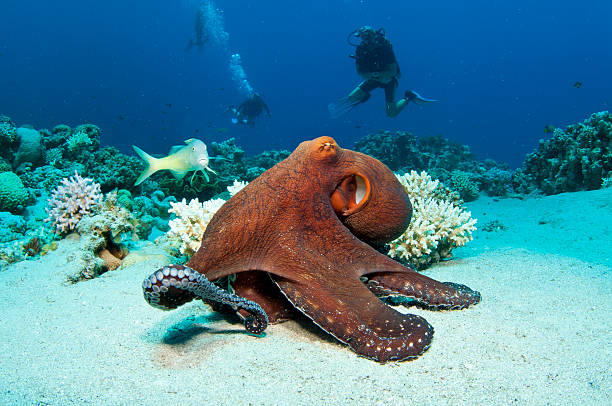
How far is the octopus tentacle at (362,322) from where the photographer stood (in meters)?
1.91

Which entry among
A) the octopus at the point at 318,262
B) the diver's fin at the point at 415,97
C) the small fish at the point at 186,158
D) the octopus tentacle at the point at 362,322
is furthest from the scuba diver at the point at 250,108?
the octopus tentacle at the point at 362,322

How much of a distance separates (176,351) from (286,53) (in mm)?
144564

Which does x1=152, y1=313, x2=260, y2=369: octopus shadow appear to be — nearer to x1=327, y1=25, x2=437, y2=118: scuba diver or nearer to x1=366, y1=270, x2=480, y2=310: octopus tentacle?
x1=366, y1=270, x2=480, y2=310: octopus tentacle

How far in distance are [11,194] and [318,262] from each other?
779 cm

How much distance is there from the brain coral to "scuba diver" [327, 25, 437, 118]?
29.9 ft

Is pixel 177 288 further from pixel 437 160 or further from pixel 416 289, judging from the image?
pixel 437 160

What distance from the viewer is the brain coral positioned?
655 cm

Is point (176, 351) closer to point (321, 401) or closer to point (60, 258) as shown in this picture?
point (321, 401)

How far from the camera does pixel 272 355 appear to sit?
1.99 meters

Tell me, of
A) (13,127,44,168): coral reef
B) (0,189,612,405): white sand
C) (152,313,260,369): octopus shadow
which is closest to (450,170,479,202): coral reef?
(0,189,612,405): white sand

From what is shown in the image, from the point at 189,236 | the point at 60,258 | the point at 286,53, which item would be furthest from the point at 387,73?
the point at 286,53

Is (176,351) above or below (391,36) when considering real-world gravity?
below

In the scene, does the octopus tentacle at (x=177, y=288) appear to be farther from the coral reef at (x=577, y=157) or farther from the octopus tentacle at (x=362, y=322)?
the coral reef at (x=577, y=157)

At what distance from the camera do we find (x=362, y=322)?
1979 millimetres
